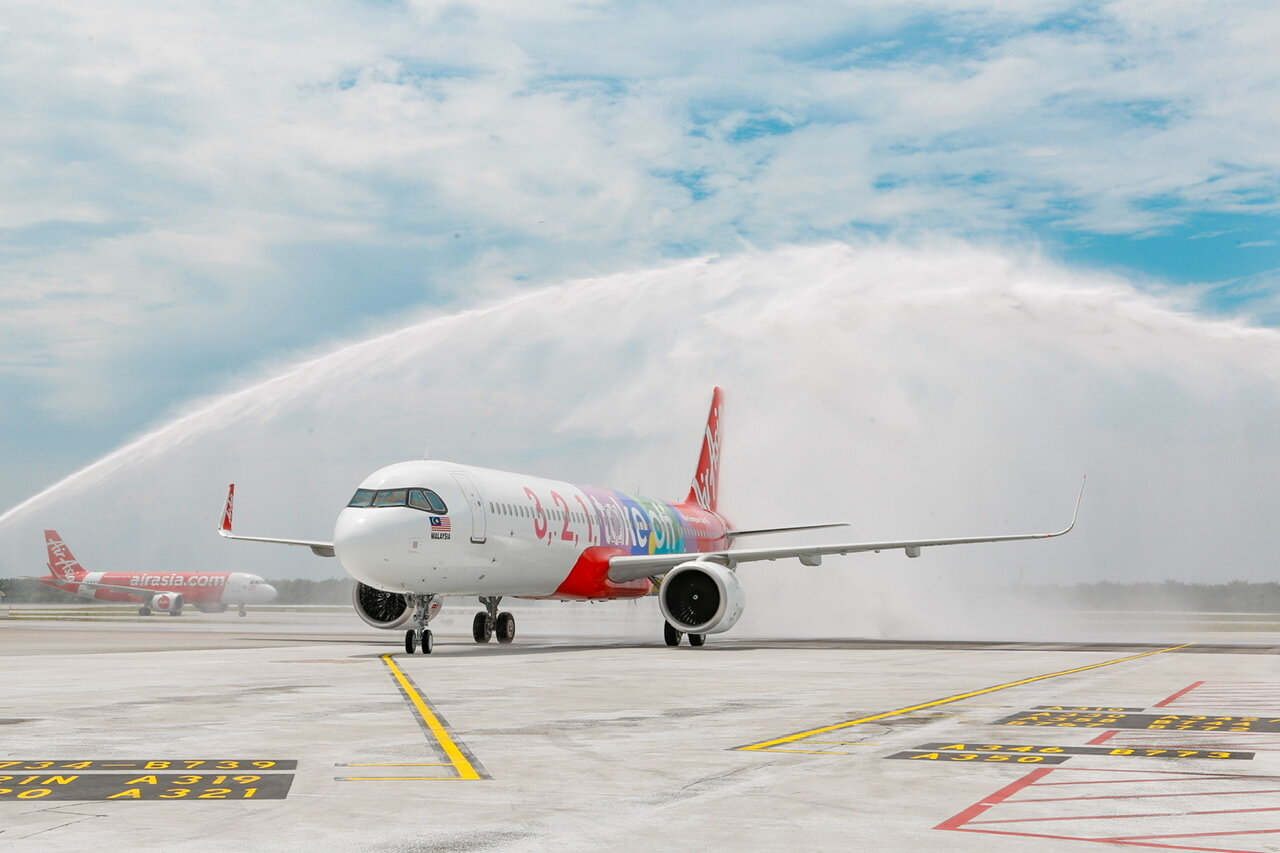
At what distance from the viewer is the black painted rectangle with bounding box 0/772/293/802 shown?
368 inches

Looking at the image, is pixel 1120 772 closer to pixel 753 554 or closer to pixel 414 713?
pixel 414 713

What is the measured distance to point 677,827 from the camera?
26.7 ft

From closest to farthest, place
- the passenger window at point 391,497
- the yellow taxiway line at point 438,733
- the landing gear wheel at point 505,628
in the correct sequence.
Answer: the yellow taxiway line at point 438,733 < the passenger window at point 391,497 < the landing gear wheel at point 505,628

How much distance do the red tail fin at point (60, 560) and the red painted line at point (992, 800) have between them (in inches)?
3489

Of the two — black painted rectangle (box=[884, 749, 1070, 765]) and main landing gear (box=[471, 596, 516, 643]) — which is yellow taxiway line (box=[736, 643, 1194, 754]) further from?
main landing gear (box=[471, 596, 516, 643])

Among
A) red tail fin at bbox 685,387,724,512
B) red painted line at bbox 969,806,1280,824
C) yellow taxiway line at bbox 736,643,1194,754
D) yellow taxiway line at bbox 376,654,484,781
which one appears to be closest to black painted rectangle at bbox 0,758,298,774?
yellow taxiway line at bbox 376,654,484,781

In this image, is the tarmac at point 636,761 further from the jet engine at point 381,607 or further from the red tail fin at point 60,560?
the red tail fin at point 60,560

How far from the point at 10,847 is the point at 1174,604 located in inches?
3604

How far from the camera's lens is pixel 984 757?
453 inches

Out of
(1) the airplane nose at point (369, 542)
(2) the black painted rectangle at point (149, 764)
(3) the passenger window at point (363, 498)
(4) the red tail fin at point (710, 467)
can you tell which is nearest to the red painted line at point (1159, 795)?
(2) the black painted rectangle at point (149, 764)

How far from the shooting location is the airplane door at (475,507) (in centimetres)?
3195

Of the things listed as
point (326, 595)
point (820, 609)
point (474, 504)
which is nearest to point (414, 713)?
point (474, 504)

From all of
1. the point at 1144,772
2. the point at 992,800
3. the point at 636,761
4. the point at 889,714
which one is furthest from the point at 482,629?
the point at 992,800

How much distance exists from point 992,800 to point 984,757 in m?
2.42
